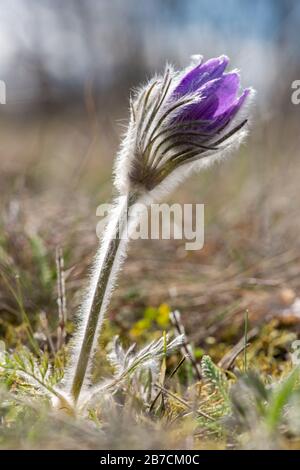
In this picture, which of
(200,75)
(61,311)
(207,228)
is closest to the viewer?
(200,75)

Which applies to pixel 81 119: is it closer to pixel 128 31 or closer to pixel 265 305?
pixel 128 31

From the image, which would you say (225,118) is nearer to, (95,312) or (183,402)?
(95,312)

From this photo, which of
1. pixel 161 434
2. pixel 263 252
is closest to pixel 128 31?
pixel 263 252

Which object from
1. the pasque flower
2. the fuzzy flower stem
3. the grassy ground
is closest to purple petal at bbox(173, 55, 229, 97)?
the pasque flower

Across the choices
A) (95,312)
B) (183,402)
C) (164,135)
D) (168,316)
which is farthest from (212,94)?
(168,316)

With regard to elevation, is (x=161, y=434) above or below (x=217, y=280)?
below

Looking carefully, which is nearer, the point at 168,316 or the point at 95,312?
the point at 95,312

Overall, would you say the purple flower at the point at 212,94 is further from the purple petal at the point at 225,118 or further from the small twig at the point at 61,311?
the small twig at the point at 61,311
